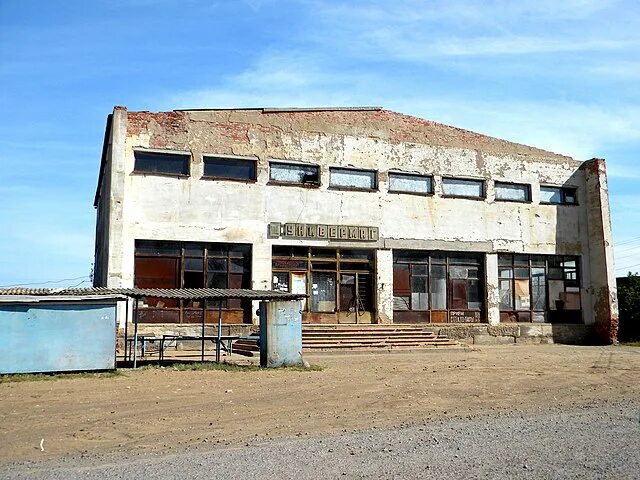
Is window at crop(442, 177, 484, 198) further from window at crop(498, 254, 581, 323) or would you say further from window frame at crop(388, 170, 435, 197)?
window at crop(498, 254, 581, 323)

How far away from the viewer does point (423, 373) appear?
16.8 metres

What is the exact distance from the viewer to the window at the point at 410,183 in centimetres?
2708

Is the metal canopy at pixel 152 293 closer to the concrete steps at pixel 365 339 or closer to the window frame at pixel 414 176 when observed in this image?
the concrete steps at pixel 365 339

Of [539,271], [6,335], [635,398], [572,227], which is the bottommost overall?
[635,398]

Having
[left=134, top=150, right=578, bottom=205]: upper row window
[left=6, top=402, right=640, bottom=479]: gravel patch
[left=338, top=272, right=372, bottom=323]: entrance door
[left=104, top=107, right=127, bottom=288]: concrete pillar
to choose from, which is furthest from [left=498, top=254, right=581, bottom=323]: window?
[left=6, top=402, right=640, bottom=479]: gravel patch

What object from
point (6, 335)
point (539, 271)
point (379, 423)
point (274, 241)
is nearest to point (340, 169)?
point (274, 241)

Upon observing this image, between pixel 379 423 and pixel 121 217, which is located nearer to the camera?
pixel 379 423

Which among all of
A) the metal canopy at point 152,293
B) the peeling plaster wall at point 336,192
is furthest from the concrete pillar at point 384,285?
the metal canopy at point 152,293

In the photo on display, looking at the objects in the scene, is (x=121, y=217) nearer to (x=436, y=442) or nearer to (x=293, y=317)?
(x=293, y=317)

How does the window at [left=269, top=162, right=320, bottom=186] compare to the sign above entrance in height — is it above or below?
above

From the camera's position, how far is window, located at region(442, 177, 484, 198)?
2797 cm

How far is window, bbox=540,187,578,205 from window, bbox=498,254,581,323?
2543 millimetres

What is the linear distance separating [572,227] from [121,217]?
1987 cm

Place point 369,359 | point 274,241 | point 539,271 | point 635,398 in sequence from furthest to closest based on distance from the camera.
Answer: point 539,271, point 274,241, point 369,359, point 635,398
